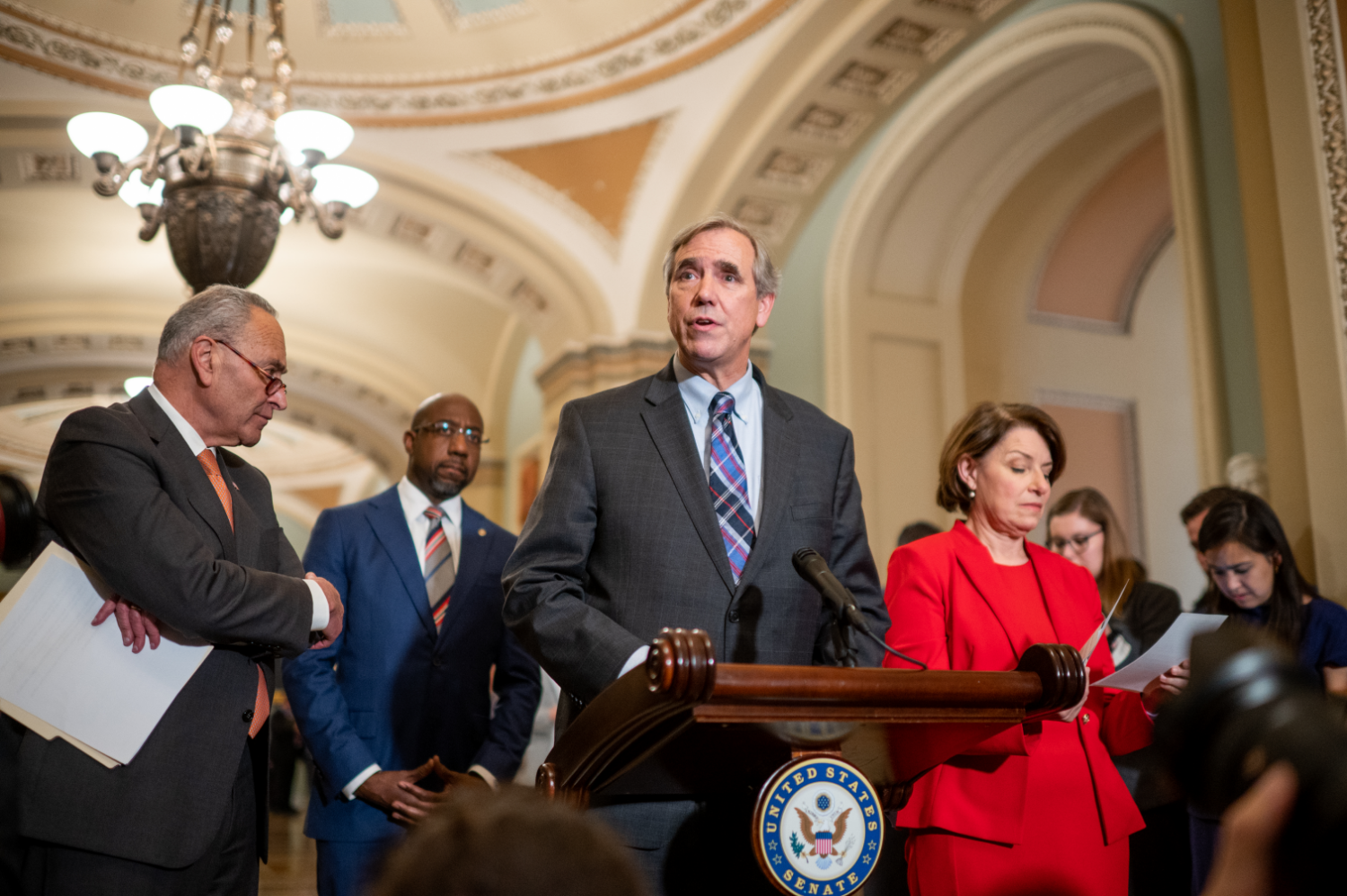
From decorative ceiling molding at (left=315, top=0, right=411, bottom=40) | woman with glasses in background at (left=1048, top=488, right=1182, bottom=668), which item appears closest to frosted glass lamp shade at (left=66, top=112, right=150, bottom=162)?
decorative ceiling molding at (left=315, top=0, right=411, bottom=40)

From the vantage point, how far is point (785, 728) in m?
1.35

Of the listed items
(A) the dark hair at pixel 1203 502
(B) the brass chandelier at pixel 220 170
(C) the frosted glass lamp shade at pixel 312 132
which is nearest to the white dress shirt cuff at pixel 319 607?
(A) the dark hair at pixel 1203 502

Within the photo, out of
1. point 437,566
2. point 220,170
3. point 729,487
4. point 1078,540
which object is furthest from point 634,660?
point 220,170

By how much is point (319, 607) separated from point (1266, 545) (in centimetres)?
256

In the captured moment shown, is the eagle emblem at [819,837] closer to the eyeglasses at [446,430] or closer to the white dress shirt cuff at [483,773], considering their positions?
the white dress shirt cuff at [483,773]

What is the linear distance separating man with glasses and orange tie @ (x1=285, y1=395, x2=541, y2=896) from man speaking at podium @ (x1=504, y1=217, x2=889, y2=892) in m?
1.18

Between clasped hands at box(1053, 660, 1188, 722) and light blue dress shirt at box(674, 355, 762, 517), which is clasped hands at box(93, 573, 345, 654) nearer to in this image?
light blue dress shirt at box(674, 355, 762, 517)

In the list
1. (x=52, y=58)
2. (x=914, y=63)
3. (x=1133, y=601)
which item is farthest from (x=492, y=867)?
(x=52, y=58)

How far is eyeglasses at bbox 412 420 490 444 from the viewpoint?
328 cm

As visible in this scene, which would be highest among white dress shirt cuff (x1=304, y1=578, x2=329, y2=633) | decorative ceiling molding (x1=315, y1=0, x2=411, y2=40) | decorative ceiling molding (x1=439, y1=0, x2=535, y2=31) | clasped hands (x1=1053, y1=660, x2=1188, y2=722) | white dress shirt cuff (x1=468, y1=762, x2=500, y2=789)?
decorative ceiling molding (x1=439, y1=0, x2=535, y2=31)

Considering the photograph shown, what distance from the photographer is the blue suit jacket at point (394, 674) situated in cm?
270

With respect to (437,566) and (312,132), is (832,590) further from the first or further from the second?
(312,132)

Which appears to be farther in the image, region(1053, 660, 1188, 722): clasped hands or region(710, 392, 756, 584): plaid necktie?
region(1053, 660, 1188, 722): clasped hands

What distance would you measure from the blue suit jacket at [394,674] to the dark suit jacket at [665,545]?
1.17 metres
